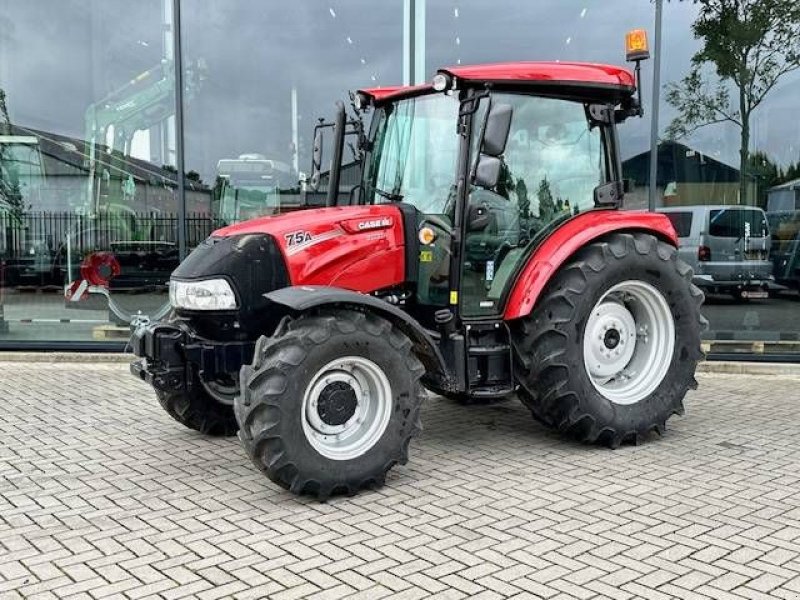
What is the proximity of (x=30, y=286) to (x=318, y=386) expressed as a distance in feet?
21.9

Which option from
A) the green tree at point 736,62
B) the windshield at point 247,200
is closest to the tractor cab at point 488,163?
the green tree at point 736,62

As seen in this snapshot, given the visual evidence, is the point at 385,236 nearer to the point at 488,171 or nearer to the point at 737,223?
the point at 488,171

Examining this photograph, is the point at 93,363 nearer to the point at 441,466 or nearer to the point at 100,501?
the point at 100,501

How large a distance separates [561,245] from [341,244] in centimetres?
144

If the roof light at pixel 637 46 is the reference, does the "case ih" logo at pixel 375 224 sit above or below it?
below

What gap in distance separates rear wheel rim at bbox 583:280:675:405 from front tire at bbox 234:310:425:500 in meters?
1.59

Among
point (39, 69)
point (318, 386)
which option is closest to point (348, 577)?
point (318, 386)

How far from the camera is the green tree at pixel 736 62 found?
8.73m

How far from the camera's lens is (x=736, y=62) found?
28.8 feet

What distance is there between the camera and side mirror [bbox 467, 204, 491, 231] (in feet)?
15.9

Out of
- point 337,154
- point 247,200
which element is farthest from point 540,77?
point 247,200

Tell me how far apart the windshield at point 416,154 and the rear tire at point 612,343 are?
3.25 ft

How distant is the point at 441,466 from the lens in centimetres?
486

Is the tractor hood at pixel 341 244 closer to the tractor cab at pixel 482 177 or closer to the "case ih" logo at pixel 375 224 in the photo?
the "case ih" logo at pixel 375 224
